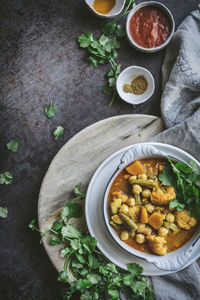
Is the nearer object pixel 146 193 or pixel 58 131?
pixel 146 193

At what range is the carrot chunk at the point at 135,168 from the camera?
248cm

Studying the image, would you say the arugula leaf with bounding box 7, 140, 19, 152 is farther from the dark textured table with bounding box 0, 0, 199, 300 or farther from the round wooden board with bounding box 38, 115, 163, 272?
the round wooden board with bounding box 38, 115, 163, 272

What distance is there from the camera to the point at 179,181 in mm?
2459

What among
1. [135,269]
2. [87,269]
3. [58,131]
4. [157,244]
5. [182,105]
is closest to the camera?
[157,244]

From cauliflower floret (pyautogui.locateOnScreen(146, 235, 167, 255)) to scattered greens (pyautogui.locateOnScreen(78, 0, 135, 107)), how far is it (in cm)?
145

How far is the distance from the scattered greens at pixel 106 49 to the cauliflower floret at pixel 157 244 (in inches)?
57.3

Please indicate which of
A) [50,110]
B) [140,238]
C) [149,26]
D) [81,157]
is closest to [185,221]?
[140,238]

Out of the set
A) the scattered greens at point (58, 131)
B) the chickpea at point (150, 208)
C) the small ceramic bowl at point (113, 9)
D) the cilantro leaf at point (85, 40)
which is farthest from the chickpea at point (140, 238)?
the small ceramic bowl at point (113, 9)

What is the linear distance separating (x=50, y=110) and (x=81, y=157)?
2.31 ft

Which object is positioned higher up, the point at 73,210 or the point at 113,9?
the point at 113,9

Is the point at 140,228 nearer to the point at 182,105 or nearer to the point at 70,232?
the point at 70,232

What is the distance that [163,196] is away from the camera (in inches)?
95.9

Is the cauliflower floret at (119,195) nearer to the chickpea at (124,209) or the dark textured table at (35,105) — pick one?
the chickpea at (124,209)

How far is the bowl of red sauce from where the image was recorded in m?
2.96
